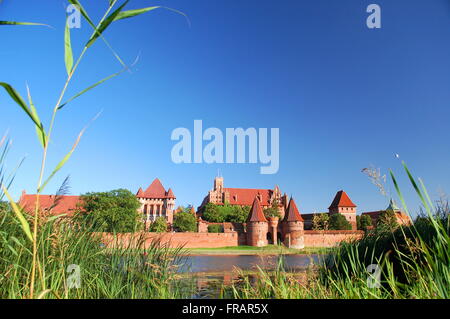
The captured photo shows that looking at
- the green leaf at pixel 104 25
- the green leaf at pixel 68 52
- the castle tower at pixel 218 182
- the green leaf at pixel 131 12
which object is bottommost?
the green leaf at pixel 68 52

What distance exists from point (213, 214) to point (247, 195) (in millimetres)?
23452

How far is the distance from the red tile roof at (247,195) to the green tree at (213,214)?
18389mm

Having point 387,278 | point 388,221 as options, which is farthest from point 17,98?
point 388,221

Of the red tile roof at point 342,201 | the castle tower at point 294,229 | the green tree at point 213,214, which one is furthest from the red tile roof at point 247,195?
the castle tower at point 294,229

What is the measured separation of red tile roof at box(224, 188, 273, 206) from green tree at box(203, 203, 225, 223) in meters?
18.4

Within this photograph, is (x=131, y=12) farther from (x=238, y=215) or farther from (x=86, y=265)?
(x=238, y=215)

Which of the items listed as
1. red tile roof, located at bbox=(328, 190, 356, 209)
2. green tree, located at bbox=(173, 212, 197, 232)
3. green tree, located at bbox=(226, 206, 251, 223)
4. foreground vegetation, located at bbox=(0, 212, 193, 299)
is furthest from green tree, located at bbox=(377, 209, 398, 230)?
red tile roof, located at bbox=(328, 190, 356, 209)

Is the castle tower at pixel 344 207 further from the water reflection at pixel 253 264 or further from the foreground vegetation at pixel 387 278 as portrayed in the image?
the foreground vegetation at pixel 387 278

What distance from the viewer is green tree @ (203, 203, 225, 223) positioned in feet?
202

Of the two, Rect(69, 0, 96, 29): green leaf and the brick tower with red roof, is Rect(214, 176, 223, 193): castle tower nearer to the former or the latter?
the brick tower with red roof

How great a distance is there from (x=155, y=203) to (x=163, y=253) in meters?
66.0

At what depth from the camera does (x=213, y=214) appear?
6194 cm

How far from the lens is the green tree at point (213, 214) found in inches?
2421
